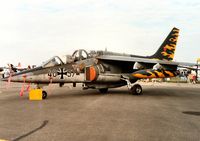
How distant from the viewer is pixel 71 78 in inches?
551

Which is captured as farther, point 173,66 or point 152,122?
point 173,66

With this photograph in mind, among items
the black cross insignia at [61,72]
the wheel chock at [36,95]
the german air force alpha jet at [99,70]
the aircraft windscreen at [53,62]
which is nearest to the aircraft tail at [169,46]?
the german air force alpha jet at [99,70]

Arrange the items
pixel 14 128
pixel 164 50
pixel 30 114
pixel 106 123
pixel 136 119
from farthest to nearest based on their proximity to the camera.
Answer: pixel 164 50 → pixel 30 114 → pixel 136 119 → pixel 106 123 → pixel 14 128

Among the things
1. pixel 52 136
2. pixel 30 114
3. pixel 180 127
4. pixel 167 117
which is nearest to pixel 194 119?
pixel 167 117

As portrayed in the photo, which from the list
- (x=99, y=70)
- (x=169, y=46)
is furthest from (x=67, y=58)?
(x=169, y=46)

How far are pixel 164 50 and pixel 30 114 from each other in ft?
47.3

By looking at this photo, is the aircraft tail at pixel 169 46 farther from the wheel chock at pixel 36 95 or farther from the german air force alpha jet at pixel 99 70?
the wheel chock at pixel 36 95

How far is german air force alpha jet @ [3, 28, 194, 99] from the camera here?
13156 millimetres

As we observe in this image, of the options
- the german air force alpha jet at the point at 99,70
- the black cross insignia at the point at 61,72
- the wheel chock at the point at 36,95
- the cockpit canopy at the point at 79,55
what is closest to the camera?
the wheel chock at the point at 36,95

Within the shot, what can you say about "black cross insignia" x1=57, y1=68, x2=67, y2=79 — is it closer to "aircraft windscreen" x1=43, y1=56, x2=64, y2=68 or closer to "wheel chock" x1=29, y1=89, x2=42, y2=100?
"aircraft windscreen" x1=43, y1=56, x2=64, y2=68

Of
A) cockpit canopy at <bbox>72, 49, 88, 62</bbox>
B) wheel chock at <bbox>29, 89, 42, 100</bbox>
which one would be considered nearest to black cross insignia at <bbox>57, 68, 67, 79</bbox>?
cockpit canopy at <bbox>72, 49, 88, 62</bbox>

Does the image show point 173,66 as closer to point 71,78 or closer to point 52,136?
point 71,78

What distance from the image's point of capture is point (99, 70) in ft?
50.1

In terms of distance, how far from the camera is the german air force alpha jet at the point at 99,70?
43.2 ft
